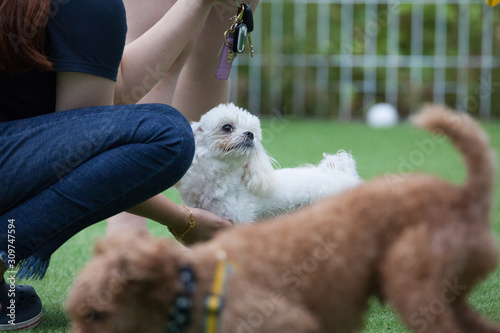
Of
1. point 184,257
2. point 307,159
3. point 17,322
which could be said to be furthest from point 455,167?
point 184,257

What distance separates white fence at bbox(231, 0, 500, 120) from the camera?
8.29 metres

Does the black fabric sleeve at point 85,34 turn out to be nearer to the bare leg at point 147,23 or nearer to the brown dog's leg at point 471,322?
the bare leg at point 147,23

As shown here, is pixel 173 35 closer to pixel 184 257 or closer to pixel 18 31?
pixel 18 31

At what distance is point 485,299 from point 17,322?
131 centimetres

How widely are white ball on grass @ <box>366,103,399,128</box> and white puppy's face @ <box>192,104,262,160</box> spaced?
5728mm

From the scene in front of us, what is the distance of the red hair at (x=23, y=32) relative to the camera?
4.88 ft

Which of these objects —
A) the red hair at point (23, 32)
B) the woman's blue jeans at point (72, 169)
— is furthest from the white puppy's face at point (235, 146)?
the red hair at point (23, 32)

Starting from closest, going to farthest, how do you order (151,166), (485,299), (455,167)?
(151,166)
(485,299)
(455,167)

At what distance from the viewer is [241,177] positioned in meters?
2.36

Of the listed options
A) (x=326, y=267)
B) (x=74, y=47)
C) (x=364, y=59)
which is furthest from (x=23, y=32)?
(x=364, y=59)

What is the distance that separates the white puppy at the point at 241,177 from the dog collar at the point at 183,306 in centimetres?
123

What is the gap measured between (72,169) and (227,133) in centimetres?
80

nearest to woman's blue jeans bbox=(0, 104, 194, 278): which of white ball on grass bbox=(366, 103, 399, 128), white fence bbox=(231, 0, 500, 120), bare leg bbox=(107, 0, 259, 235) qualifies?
bare leg bbox=(107, 0, 259, 235)

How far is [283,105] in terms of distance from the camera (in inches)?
348
